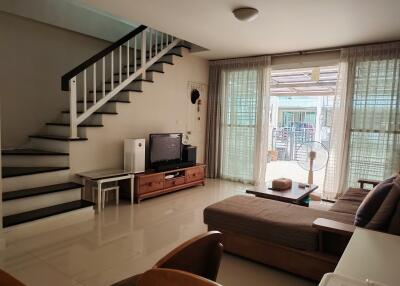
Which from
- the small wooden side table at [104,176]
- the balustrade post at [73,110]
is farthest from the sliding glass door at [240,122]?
the balustrade post at [73,110]

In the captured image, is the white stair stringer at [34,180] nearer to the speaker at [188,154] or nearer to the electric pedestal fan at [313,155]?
the speaker at [188,154]

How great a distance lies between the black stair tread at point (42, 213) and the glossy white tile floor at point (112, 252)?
0.19 meters

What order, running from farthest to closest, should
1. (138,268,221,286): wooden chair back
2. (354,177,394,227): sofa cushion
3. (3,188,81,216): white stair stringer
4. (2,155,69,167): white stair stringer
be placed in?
(2,155,69,167): white stair stringer → (3,188,81,216): white stair stringer → (354,177,394,227): sofa cushion → (138,268,221,286): wooden chair back

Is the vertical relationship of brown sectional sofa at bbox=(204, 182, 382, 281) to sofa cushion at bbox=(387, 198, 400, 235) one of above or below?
below

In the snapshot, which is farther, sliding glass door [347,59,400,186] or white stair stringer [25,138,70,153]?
sliding glass door [347,59,400,186]

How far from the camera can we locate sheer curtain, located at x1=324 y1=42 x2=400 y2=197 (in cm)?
401

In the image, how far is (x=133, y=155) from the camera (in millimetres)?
4000

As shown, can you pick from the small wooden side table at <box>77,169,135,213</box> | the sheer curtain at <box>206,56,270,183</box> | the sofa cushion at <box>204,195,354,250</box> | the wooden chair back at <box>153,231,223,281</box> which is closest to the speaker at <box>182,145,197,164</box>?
the sheer curtain at <box>206,56,270,183</box>

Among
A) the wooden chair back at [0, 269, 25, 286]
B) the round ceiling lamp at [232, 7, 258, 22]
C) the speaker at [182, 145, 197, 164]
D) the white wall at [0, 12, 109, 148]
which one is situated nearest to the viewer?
the wooden chair back at [0, 269, 25, 286]

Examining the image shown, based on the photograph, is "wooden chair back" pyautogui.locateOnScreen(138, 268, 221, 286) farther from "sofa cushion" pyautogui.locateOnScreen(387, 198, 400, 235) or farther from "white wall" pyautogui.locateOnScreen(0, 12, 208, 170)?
"white wall" pyautogui.locateOnScreen(0, 12, 208, 170)

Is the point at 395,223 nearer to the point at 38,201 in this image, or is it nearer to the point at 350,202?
the point at 350,202

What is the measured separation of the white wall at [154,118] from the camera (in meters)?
3.85

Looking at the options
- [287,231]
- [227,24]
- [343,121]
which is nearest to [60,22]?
[227,24]

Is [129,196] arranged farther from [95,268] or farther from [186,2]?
[186,2]
